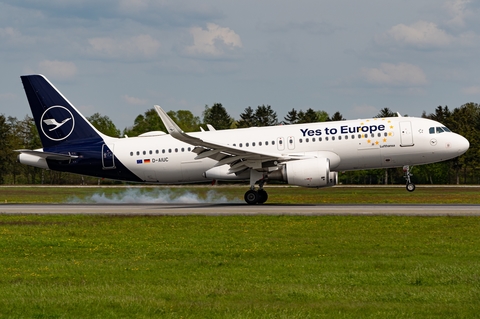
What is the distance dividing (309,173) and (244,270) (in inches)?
779

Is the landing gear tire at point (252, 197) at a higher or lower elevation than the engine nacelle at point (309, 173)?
lower

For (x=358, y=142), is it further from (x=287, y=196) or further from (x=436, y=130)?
(x=287, y=196)

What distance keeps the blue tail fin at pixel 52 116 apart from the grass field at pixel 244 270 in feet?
48.6

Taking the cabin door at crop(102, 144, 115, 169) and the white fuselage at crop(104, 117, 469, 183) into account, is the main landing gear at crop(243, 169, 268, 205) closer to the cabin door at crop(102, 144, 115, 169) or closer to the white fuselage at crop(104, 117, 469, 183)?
the white fuselage at crop(104, 117, 469, 183)

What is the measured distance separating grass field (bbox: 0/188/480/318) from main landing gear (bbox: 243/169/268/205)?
1014cm

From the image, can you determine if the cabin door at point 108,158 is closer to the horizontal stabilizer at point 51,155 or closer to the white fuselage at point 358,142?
the horizontal stabilizer at point 51,155

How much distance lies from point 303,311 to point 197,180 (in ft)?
94.9

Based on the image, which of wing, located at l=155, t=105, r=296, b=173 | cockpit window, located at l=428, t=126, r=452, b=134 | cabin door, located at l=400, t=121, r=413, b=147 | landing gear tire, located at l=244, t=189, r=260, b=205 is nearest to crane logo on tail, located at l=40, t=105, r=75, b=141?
wing, located at l=155, t=105, r=296, b=173

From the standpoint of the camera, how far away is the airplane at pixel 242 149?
1462 inches

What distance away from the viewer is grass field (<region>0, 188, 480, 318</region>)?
12.4 m

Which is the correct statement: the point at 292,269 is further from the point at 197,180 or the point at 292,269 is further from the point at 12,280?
the point at 197,180

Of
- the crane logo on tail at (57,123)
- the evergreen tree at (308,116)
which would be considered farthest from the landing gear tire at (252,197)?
the evergreen tree at (308,116)

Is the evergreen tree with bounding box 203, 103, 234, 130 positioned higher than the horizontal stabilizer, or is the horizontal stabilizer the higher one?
the evergreen tree with bounding box 203, 103, 234, 130

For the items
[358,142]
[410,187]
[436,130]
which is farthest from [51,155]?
[436,130]
